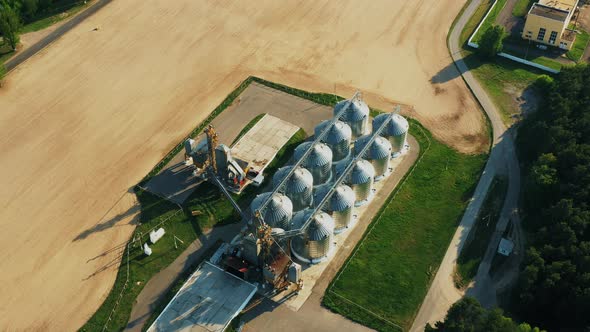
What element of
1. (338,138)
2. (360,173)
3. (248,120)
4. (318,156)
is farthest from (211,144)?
(360,173)

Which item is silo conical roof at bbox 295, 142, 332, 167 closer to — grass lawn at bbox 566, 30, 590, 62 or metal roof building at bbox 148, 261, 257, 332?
metal roof building at bbox 148, 261, 257, 332

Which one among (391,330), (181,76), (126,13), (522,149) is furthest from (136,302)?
(126,13)

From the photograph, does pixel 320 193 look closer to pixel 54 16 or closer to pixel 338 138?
pixel 338 138

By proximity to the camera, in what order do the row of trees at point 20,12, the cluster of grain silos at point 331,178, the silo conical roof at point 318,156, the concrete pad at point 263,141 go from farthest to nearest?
the row of trees at point 20,12, the concrete pad at point 263,141, the silo conical roof at point 318,156, the cluster of grain silos at point 331,178

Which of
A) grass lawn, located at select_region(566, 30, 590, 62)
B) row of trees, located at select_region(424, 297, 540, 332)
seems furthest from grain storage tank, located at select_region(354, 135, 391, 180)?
grass lawn, located at select_region(566, 30, 590, 62)

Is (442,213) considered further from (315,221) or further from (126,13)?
(126,13)

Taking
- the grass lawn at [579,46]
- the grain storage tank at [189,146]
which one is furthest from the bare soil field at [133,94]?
the grass lawn at [579,46]

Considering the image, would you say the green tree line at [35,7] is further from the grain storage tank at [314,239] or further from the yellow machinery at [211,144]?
the grain storage tank at [314,239]

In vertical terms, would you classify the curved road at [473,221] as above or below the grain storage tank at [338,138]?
below
